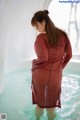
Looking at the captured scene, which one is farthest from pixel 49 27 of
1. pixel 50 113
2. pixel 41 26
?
pixel 50 113

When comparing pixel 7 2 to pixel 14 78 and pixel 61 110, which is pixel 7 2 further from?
pixel 61 110

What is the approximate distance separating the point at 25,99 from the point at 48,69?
37 centimetres

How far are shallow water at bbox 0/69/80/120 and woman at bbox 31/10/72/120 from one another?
12 centimetres

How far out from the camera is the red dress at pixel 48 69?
1331mm

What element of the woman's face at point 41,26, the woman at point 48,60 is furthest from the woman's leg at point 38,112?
the woman's face at point 41,26

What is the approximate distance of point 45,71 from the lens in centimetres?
137

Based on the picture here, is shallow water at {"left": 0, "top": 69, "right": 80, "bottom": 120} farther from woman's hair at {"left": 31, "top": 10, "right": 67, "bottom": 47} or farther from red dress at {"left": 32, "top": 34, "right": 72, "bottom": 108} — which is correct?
woman's hair at {"left": 31, "top": 10, "right": 67, "bottom": 47}

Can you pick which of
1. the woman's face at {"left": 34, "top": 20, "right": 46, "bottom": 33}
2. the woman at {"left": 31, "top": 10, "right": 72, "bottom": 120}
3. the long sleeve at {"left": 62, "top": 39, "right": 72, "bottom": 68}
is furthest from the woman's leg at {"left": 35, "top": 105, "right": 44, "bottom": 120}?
the woman's face at {"left": 34, "top": 20, "right": 46, "bottom": 33}

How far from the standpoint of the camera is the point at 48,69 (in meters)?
1.36

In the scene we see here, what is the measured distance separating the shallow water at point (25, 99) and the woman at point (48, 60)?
12 centimetres

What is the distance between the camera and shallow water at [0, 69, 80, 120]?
1.52 metres

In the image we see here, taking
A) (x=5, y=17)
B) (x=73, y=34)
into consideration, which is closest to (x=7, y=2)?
(x=5, y=17)

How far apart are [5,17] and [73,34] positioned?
63cm

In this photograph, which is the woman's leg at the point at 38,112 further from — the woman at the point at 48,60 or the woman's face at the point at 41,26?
the woman's face at the point at 41,26
